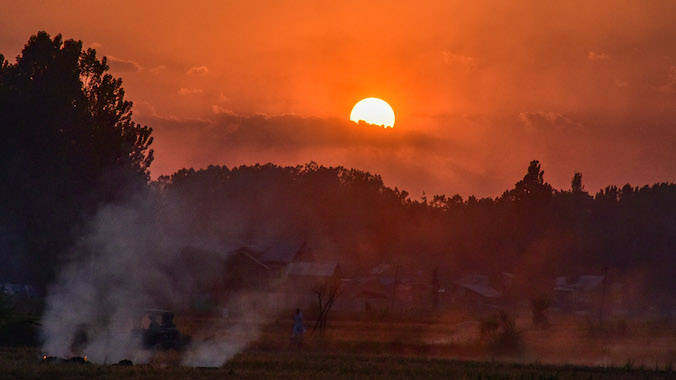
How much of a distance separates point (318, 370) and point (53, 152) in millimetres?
38677

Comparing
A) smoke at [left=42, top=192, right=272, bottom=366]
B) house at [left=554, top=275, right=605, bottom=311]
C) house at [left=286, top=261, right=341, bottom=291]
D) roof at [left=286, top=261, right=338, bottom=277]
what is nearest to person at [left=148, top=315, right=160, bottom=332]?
smoke at [left=42, top=192, right=272, bottom=366]

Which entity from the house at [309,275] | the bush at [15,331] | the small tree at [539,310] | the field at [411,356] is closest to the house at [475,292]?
the house at [309,275]

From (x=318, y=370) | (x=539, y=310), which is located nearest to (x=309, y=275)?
(x=539, y=310)

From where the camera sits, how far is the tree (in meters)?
60.0

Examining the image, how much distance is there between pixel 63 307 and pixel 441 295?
99.1 meters

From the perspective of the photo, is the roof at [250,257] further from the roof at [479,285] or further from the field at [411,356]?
the roof at [479,285]

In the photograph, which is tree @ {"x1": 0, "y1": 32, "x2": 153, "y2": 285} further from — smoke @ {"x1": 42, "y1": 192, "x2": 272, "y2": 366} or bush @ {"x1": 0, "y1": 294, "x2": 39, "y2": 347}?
bush @ {"x1": 0, "y1": 294, "x2": 39, "y2": 347}

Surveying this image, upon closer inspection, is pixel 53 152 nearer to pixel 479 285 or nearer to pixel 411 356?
pixel 411 356

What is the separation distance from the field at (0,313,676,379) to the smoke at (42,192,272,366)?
1671 mm

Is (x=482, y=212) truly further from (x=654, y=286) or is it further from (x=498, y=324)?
(x=498, y=324)

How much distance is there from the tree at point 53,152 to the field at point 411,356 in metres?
11.9

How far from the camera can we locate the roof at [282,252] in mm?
100162

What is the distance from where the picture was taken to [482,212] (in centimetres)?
19012

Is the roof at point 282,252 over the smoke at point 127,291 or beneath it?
over
